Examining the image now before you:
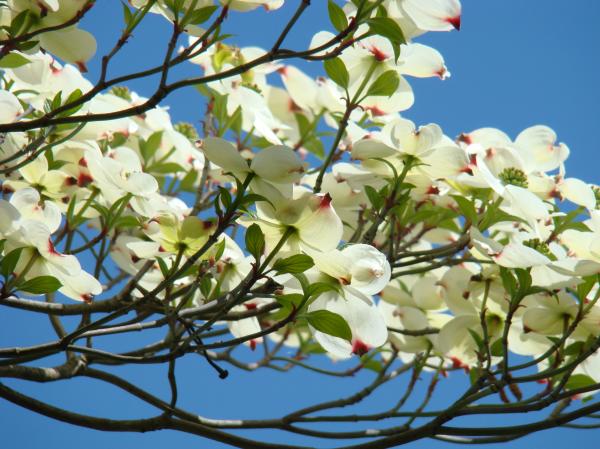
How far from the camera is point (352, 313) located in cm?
94

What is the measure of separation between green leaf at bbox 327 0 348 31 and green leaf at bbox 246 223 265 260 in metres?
0.25

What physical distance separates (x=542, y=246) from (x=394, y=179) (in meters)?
0.24

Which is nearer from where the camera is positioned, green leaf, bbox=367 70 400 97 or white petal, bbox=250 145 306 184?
white petal, bbox=250 145 306 184

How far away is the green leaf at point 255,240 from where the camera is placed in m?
0.90

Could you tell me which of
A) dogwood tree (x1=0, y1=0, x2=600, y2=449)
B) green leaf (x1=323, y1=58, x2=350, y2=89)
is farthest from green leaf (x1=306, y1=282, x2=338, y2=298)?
green leaf (x1=323, y1=58, x2=350, y2=89)

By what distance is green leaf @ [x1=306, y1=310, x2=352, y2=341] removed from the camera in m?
0.90

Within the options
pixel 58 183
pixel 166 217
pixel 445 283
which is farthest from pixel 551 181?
pixel 58 183

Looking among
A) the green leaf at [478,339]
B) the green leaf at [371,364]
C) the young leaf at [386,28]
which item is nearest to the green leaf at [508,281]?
the green leaf at [478,339]

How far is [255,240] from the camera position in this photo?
2.96ft

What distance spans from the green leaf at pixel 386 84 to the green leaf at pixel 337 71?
41 mm

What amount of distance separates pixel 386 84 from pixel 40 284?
1.78 feet

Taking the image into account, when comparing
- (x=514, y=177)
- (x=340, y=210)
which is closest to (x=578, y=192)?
(x=514, y=177)

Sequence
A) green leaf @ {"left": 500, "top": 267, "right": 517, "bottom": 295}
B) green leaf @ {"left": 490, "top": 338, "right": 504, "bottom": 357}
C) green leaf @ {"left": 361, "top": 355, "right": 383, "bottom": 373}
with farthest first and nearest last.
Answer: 1. green leaf @ {"left": 361, "top": 355, "right": 383, "bottom": 373}
2. green leaf @ {"left": 490, "top": 338, "right": 504, "bottom": 357}
3. green leaf @ {"left": 500, "top": 267, "right": 517, "bottom": 295}

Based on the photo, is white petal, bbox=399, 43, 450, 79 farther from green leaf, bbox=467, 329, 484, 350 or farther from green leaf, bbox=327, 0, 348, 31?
green leaf, bbox=467, 329, 484, 350
